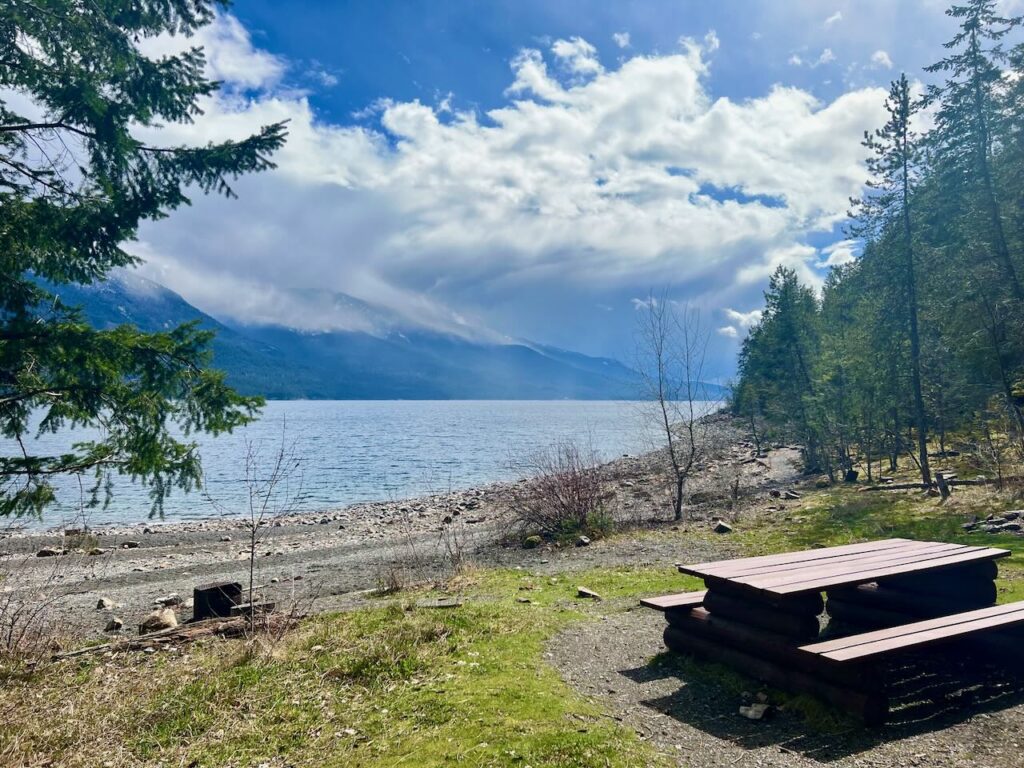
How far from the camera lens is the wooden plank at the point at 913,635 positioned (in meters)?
5.10

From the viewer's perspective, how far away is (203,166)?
877 cm

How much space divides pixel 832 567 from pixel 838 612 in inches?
65.0

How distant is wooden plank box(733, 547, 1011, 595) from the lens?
571cm

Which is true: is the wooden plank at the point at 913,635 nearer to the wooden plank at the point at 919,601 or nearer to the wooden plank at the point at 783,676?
the wooden plank at the point at 783,676

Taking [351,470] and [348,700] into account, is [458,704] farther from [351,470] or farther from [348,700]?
[351,470]

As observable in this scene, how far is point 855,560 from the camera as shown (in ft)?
23.3

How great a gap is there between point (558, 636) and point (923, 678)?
12.7 feet

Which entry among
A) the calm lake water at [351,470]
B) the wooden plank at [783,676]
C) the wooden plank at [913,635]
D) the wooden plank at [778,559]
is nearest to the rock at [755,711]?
the wooden plank at [783,676]

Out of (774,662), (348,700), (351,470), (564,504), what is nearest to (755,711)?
(774,662)

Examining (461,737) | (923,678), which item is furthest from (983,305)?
(461,737)

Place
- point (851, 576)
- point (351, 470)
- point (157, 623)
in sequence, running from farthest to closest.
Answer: point (351, 470)
point (157, 623)
point (851, 576)

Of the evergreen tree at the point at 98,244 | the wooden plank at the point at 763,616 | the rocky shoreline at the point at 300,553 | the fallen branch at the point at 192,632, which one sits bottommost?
the rocky shoreline at the point at 300,553

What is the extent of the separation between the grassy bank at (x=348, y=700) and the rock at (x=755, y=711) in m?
0.60

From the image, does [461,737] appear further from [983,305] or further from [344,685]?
[983,305]
